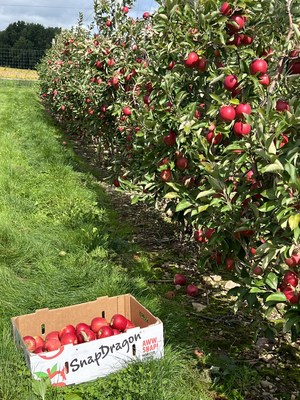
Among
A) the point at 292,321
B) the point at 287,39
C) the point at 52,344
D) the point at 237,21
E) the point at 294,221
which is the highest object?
the point at 237,21

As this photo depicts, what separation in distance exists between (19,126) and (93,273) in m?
9.04

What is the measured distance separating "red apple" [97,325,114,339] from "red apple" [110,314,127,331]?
7 cm

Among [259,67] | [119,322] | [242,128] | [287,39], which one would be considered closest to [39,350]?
[119,322]

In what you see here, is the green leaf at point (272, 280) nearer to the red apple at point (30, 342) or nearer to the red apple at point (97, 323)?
the red apple at point (97, 323)

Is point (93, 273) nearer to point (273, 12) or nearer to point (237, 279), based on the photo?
point (237, 279)

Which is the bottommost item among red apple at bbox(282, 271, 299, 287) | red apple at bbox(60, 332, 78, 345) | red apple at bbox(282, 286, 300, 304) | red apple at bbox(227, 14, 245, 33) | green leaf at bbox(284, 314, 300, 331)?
red apple at bbox(60, 332, 78, 345)

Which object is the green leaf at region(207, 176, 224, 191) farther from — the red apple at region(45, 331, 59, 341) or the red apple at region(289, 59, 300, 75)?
the red apple at region(45, 331, 59, 341)

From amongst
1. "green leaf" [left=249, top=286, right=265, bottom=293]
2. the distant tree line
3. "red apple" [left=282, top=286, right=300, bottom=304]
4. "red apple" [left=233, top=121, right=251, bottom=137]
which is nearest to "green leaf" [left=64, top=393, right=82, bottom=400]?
"green leaf" [left=249, top=286, right=265, bottom=293]

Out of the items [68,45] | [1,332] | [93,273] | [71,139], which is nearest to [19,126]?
[71,139]

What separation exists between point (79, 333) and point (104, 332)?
150 mm

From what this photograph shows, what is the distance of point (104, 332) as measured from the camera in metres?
2.80

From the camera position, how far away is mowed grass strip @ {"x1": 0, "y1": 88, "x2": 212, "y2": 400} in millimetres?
2539

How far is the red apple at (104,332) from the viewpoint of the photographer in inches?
110

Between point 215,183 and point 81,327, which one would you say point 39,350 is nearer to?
point 81,327
